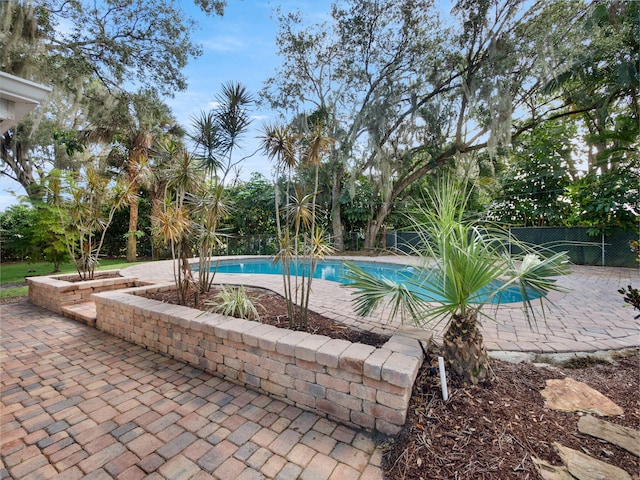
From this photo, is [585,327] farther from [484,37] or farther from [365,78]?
[365,78]

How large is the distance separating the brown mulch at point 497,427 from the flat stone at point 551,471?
0.03 m

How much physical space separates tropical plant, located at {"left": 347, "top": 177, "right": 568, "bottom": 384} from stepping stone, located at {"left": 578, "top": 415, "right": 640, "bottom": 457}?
531 mm

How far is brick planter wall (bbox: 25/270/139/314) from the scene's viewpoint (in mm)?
4508

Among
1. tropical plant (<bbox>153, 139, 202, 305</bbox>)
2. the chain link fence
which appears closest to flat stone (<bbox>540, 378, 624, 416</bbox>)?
tropical plant (<bbox>153, 139, 202, 305</bbox>)

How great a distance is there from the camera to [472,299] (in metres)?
2.02

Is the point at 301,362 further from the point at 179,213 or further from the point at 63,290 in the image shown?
the point at 63,290

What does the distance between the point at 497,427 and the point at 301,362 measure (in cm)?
128

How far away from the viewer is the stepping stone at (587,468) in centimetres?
136

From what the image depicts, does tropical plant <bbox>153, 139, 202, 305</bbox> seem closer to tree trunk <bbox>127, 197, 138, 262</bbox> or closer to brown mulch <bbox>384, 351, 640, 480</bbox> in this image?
brown mulch <bbox>384, 351, 640, 480</bbox>

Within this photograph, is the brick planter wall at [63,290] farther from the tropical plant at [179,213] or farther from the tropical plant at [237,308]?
the tropical plant at [237,308]

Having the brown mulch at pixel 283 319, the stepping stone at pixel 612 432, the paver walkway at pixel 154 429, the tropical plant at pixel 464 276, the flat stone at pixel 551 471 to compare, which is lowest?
the paver walkway at pixel 154 429

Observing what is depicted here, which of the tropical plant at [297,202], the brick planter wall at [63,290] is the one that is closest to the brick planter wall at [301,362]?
the tropical plant at [297,202]

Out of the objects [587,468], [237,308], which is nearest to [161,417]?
[237,308]

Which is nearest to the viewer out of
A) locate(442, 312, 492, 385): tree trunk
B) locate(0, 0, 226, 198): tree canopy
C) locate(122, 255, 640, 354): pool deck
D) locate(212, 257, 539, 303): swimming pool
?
locate(442, 312, 492, 385): tree trunk
